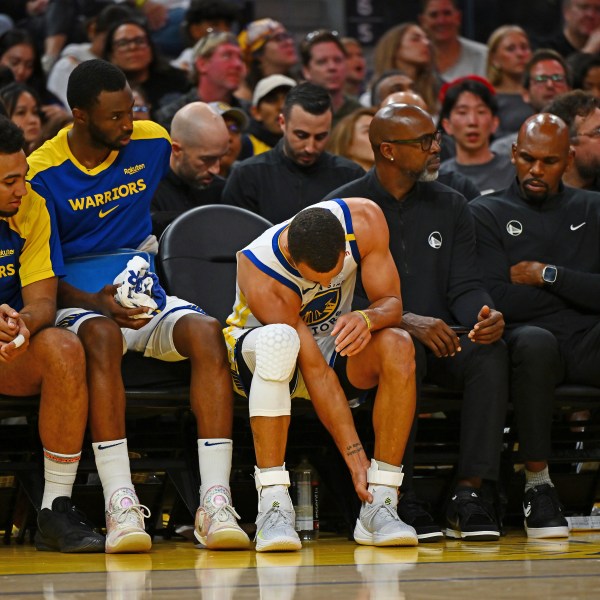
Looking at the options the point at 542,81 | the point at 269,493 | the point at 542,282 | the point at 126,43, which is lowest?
the point at 269,493

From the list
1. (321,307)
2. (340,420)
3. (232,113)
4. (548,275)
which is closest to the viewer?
(340,420)

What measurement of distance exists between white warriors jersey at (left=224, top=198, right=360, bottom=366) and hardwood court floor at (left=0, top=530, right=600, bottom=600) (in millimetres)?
868

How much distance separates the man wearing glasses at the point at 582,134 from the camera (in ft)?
21.0

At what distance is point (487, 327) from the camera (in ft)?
16.6

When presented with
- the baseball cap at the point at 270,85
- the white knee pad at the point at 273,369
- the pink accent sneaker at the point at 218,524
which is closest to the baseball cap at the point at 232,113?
the baseball cap at the point at 270,85

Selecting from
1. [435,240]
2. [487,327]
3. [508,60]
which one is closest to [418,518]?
[487,327]

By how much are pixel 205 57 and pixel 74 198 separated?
3187 millimetres

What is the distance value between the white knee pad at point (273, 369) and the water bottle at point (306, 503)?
55 centimetres

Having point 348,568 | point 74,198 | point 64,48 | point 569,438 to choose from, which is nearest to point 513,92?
point 64,48

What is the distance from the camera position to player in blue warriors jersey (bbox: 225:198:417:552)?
4551mm

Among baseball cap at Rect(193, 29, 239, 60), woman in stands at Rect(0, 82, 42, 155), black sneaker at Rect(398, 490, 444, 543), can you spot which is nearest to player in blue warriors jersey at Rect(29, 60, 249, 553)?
black sneaker at Rect(398, 490, 444, 543)

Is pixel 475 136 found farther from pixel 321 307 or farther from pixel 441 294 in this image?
pixel 321 307

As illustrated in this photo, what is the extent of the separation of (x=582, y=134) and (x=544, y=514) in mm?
2251

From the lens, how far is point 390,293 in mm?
4918
